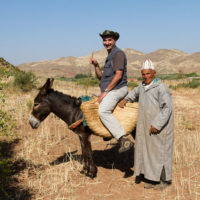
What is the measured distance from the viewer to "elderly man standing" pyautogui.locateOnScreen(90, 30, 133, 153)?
4680 millimetres

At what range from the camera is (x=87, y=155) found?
17.6ft

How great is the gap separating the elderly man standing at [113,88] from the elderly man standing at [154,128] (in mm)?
354

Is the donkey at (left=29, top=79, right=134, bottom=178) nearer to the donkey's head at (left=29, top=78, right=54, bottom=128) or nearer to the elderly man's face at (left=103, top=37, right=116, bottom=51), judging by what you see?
the donkey's head at (left=29, top=78, right=54, bottom=128)

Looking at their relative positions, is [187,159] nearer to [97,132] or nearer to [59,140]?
[97,132]

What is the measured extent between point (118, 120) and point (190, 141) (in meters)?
3.26

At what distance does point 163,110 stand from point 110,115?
3.25ft

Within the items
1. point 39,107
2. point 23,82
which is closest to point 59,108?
point 39,107

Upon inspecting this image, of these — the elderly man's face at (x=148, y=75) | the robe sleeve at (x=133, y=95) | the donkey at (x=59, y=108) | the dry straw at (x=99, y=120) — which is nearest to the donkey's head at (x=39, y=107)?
the donkey at (x=59, y=108)

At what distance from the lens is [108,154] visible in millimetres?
6980

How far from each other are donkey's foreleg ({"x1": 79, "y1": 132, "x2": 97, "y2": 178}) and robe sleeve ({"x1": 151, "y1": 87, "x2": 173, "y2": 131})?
1539mm

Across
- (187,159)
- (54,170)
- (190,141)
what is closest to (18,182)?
(54,170)

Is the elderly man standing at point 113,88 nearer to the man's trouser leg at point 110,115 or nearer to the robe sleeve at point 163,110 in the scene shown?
the man's trouser leg at point 110,115

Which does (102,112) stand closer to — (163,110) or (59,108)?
(59,108)

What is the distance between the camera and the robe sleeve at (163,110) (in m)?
4.39
